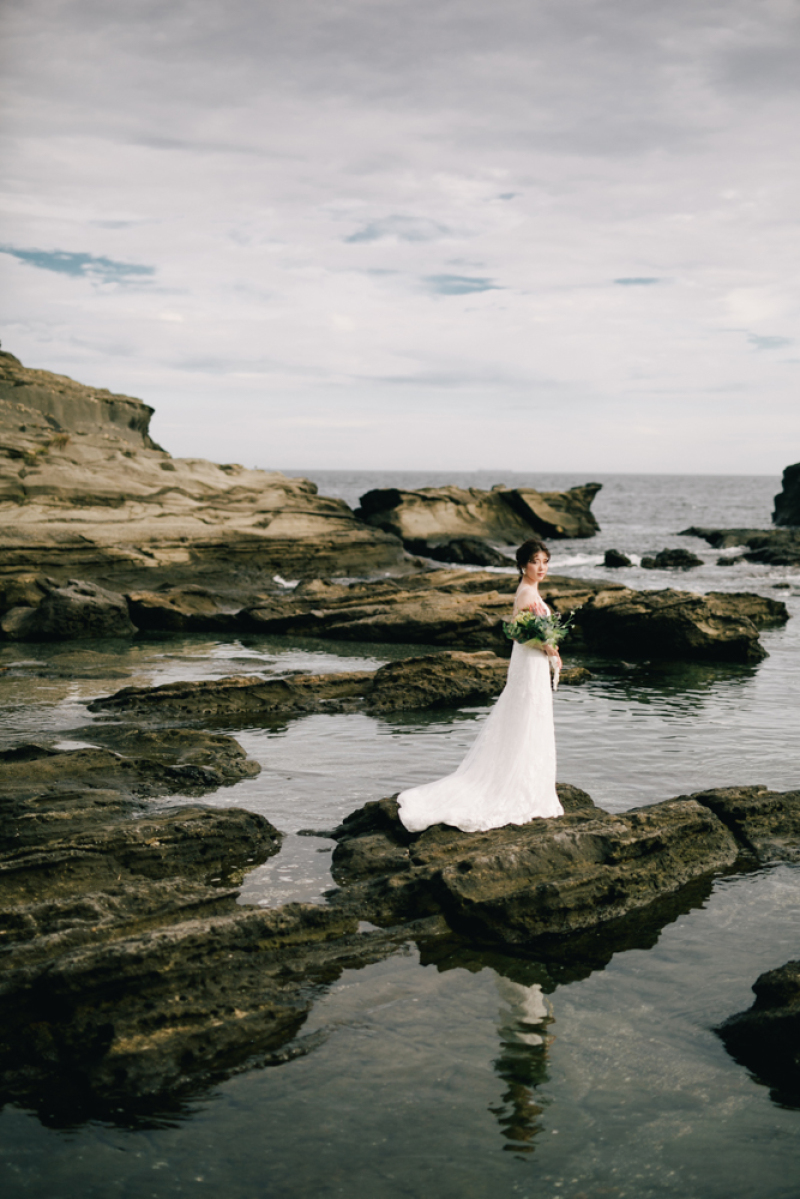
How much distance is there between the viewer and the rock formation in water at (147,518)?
35.4m

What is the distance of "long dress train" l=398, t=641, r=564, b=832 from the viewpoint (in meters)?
9.24

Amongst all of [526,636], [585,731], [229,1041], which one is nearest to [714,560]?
[585,731]

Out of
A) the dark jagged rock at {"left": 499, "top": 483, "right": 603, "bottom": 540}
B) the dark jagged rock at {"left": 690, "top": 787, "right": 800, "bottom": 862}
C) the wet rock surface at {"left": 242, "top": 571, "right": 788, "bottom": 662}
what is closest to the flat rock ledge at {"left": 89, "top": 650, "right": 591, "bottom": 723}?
the wet rock surface at {"left": 242, "top": 571, "right": 788, "bottom": 662}

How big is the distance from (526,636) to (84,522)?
103 feet

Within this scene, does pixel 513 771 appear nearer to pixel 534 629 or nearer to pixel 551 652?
pixel 551 652

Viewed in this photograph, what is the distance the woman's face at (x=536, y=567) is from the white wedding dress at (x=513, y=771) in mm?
711

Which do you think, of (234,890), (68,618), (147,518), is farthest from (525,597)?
(147,518)

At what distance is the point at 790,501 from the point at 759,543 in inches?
1153

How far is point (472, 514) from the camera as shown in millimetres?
67625

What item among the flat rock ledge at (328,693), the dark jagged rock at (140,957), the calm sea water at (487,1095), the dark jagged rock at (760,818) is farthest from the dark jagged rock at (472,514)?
the dark jagged rock at (140,957)

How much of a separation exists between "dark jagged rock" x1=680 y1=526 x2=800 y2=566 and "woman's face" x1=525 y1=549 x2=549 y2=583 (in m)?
47.6

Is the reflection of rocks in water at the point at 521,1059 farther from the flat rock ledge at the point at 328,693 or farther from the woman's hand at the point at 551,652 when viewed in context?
the flat rock ledge at the point at 328,693

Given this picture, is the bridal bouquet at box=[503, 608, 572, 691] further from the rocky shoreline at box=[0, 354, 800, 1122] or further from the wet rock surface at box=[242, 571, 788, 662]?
the wet rock surface at box=[242, 571, 788, 662]

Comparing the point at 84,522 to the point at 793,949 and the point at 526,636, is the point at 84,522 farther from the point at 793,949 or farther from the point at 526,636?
the point at 793,949
